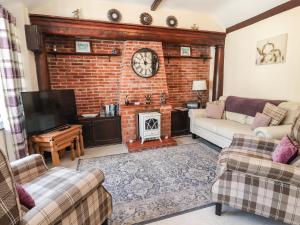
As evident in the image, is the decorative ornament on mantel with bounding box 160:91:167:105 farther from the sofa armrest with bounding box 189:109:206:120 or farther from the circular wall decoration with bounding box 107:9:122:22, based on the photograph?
the circular wall decoration with bounding box 107:9:122:22

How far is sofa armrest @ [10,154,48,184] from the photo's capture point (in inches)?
61.0

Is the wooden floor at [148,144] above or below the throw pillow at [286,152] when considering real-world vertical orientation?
below

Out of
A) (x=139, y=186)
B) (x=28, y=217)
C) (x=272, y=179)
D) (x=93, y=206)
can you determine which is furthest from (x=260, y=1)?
(x=28, y=217)

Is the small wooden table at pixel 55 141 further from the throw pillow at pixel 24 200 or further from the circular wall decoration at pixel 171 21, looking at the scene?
the circular wall decoration at pixel 171 21

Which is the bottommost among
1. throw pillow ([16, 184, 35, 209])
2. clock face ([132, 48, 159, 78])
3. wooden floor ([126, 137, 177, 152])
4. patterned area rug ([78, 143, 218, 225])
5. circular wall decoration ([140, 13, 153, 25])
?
patterned area rug ([78, 143, 218, 225])

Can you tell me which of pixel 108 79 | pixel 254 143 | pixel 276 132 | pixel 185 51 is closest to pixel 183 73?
pixel 185 51

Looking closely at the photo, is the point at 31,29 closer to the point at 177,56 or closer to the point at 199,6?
the point at 177,56

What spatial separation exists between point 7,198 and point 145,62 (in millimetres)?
3371

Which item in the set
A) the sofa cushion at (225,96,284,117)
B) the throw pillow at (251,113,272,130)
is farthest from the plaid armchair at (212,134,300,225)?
the sofa cushion at (225,96,284,117)

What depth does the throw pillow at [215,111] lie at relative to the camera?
12.5ft

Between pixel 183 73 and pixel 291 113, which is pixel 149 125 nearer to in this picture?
pixel 183 73

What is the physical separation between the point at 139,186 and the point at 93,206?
3.06 feet

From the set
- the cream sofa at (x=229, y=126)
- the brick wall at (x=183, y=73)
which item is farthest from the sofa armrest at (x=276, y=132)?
the brick wall at (x=183, y=73)

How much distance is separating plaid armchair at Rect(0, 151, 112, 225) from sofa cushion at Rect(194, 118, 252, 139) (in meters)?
2.17
